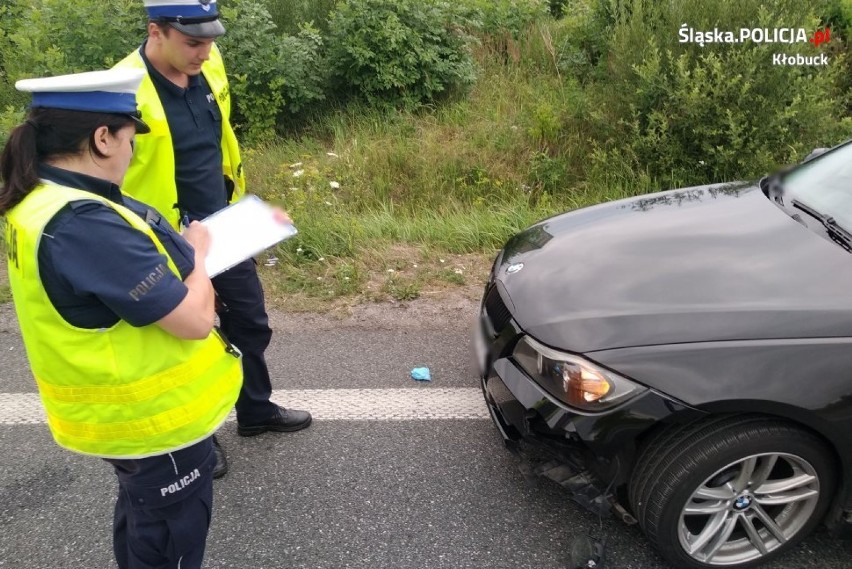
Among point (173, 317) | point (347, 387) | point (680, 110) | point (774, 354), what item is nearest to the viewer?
point (173, 317)

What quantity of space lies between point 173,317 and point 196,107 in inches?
51.0

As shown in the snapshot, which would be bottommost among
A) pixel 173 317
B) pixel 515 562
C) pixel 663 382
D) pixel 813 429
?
pixel 515 562

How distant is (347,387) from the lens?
131 inches

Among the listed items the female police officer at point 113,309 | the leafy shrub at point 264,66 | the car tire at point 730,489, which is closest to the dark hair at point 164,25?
the female police officer at point 113,309

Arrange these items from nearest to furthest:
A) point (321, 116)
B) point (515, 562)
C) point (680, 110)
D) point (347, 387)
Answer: point (515, 562), point (347, 387), point (680, 110), point (321, 116)

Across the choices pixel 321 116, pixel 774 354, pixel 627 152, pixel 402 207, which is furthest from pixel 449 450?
pixel 321 116

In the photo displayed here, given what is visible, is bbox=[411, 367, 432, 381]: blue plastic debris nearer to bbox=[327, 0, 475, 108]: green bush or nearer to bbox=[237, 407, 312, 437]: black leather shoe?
bbox=[237, 407, 312, 437]: black leather shoe

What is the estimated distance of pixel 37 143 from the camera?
1492 mm

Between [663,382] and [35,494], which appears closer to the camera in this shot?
[663,382]

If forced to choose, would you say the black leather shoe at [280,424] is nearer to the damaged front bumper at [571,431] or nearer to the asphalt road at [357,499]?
the asphalt road at [357,499]

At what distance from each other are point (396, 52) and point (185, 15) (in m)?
4.90

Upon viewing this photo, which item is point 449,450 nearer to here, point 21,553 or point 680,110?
point 21,553

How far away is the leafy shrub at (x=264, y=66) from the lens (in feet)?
22.0

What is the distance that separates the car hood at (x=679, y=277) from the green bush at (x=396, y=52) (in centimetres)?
441
